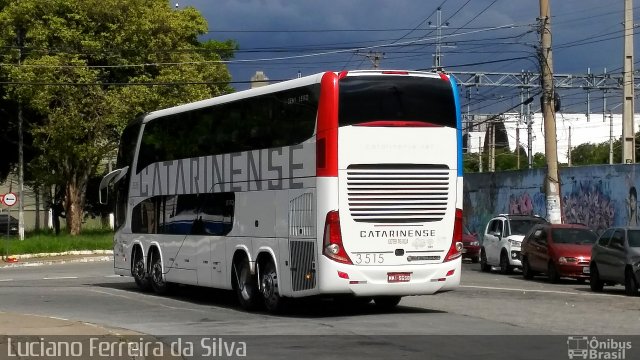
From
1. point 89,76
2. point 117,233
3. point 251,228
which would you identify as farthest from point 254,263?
point 89,76

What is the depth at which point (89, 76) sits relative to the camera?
49.8 metres

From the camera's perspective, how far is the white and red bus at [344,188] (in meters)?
17.6

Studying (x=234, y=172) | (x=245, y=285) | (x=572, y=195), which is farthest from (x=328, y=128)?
(x=572, y=195)

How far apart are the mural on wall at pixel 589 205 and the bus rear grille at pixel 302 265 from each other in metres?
22.9

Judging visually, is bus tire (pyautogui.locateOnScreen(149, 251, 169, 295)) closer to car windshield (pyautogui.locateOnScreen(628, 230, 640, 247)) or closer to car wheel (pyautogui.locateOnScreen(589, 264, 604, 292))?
car wheel (pyautogui.locateOnScreen(589, 264, 604, 292))

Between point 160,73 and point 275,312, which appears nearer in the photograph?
point 275,312

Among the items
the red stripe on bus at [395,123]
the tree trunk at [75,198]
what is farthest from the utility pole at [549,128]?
the tree trunk at [75,198]

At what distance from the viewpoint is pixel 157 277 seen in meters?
24.6

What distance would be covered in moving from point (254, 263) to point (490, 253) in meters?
16.8

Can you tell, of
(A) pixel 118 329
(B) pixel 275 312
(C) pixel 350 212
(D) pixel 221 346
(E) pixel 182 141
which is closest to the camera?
(D) pixel 221 346

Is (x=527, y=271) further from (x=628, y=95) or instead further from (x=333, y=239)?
(x=333, y=239)

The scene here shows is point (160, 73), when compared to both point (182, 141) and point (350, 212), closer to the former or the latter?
point (182, 141)

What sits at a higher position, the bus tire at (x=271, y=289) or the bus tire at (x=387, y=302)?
the bus tire at (x=271, y=289)

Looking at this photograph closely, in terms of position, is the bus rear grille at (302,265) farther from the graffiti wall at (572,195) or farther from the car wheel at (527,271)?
the graffiti wall at (572,195)
